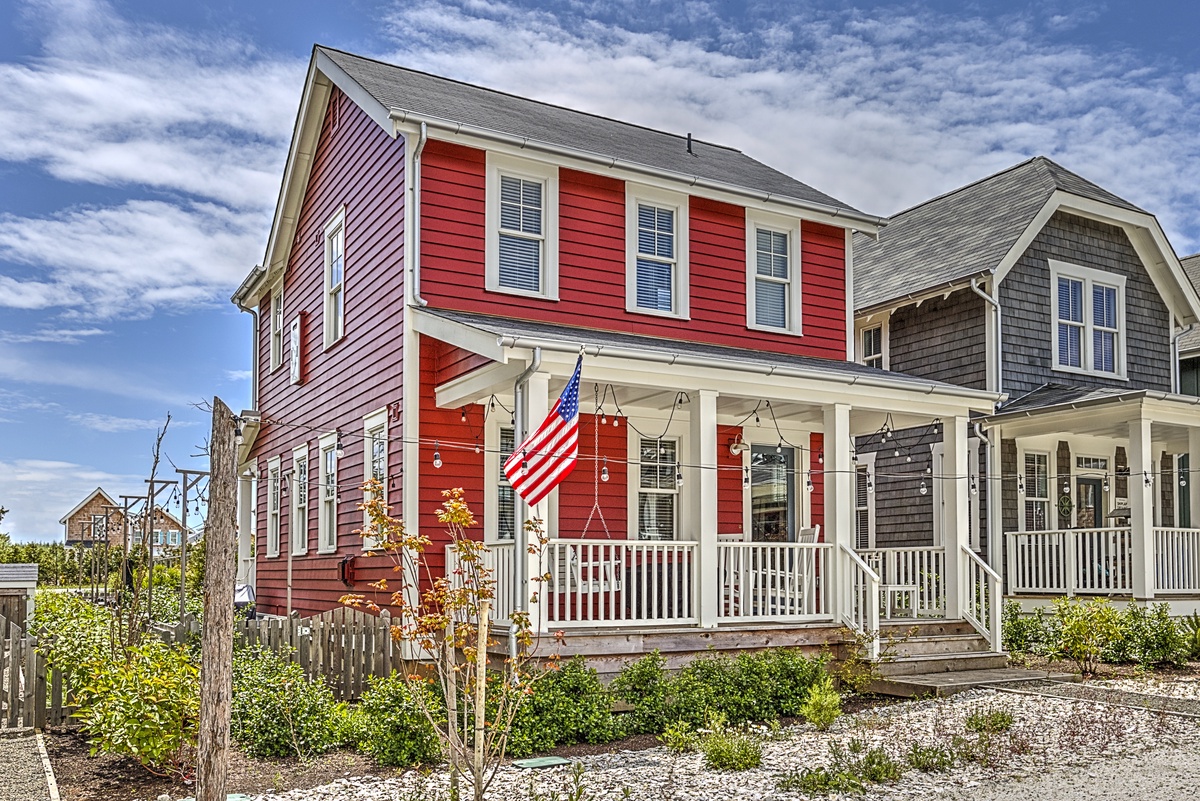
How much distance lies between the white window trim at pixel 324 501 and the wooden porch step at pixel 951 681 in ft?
24.7

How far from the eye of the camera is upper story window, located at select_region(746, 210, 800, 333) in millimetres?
15477

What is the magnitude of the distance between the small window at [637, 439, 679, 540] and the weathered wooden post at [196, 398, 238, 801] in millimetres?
8871

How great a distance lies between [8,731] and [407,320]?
5.69 meters

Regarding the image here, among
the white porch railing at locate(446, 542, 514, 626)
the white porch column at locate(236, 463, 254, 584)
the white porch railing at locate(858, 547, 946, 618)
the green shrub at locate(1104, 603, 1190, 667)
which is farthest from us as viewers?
the white porch column at locate(236, 463, 254, 584)

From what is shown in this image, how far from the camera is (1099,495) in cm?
1925

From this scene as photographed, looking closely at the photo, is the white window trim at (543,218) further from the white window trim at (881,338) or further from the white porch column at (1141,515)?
the white porch column at (1141,515)

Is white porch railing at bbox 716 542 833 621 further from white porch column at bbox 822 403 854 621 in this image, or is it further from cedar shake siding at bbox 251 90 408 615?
cedar shake siding at bbox 251 90 408 615

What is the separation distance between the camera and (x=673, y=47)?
16.1 meters

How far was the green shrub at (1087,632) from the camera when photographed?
13.1m

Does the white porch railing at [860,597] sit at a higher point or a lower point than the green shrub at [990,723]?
higher

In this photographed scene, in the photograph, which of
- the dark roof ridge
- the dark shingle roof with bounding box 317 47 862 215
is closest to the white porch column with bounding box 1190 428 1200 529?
the dark shingle roof with bounding box 317 47 862 215

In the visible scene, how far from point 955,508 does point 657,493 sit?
150 inches

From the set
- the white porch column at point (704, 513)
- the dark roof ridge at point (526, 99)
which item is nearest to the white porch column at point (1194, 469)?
the dark roof ridge at point (526, 99)

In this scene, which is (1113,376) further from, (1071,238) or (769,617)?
(769,617)
